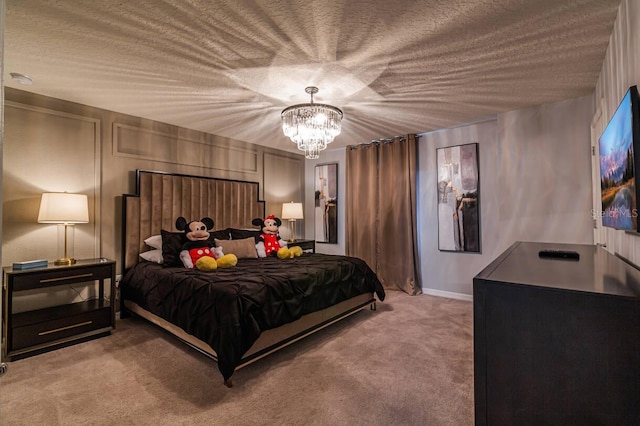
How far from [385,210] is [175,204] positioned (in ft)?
10.1

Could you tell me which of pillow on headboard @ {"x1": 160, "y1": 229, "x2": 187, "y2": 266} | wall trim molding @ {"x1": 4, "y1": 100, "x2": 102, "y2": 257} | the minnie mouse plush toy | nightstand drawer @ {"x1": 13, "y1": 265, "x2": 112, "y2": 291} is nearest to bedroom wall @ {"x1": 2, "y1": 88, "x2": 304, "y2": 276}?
wall trim molding @ {"x1": 4, "y1": 100, "x2": 102, "y2": 257}

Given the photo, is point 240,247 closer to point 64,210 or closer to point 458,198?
point 64,210

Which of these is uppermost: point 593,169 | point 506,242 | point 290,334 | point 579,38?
point 579,38

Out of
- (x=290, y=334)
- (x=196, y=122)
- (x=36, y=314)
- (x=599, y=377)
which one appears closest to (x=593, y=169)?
(x=599, y=377)

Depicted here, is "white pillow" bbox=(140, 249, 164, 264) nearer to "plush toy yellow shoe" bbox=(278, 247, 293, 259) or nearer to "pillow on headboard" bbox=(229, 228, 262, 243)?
"pillow on headboard" bbox=(229, 228, 262, 243)

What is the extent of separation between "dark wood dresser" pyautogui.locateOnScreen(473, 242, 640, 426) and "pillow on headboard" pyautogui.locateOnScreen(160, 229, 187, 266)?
3.20 metres

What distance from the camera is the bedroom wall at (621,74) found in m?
1.56

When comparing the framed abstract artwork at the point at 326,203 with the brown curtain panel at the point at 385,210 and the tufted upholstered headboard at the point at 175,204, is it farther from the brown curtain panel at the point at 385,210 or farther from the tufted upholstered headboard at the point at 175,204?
the tufted upholstered headboard at the point at 175,204

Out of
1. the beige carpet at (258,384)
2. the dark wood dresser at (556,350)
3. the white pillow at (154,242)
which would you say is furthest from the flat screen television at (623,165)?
the white pillow at (154,242)

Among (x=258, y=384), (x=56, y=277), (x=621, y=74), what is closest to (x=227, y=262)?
(x=258, y=384)

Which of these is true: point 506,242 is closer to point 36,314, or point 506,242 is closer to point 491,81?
point 491,81

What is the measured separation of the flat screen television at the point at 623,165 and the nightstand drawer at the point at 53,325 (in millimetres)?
4096

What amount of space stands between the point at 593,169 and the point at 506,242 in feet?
3.70

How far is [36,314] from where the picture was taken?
281cm
